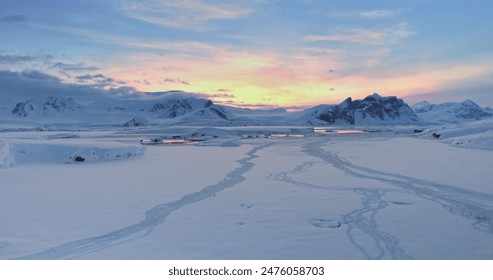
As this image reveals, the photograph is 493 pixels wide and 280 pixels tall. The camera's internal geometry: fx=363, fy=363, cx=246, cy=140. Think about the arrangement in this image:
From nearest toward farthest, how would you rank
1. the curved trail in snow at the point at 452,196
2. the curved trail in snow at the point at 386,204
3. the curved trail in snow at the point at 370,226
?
1. the curved trail in snow at the point at 370,226
2. the curved trail in snow at the point at 386,204
3. the curved trail in snow at the point at 452,196

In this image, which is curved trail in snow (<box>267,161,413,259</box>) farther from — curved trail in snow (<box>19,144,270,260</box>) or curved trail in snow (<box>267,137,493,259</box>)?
curved trail in snow (<box>19,144,270,260</box>)

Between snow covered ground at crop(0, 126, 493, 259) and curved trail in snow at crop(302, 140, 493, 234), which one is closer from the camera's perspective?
snow covered ground at crop(0, 126, 493, 259)

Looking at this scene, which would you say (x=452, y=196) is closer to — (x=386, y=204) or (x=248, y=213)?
(x=386, y=204)

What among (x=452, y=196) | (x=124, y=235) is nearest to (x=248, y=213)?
(x=124, y=235)

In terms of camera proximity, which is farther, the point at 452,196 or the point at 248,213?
the point at 452,196

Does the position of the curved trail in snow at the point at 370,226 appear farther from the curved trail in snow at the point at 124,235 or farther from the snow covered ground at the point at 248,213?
the curved trail in snow at the point at 124,235

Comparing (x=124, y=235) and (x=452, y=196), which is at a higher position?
(x=124, y=235)

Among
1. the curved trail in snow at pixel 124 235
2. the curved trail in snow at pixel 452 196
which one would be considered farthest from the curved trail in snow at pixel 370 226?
the curved trail in snow at pixel 124 235

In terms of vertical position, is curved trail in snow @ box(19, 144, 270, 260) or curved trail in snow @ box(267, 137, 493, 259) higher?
curved trail in snow @ box(19, 144, 270, 260)

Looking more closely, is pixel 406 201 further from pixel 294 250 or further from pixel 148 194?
pixel 148 194

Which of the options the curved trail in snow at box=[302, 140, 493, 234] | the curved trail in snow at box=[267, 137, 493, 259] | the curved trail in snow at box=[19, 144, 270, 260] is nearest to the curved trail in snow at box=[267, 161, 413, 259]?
the curved trail in snow at box=[267, 137, 493, 259]

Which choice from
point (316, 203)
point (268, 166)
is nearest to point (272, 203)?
point (316, 203)

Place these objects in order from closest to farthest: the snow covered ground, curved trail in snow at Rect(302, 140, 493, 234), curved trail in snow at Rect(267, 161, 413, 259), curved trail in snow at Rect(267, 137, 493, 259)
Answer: curved trail in snow at Rect(267, 161, 413, 259) < the snow covered ground < curved trail in snow at Rect(267, 137, 493, 259) < curved trail in snow at Rect(302, 140, 493, 234)
